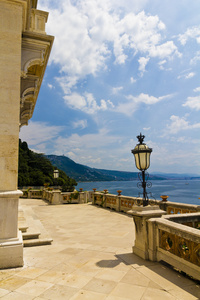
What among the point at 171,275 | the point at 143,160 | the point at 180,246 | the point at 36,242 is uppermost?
the point at 143,160

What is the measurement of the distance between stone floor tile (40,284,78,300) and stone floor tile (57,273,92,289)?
11 centimetres

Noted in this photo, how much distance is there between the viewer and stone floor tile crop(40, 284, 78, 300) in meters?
3.19

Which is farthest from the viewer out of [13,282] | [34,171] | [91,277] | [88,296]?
[34,171]

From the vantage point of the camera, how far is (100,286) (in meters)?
3.51

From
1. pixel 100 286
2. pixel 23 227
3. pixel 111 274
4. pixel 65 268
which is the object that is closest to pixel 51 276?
pixel 65 268

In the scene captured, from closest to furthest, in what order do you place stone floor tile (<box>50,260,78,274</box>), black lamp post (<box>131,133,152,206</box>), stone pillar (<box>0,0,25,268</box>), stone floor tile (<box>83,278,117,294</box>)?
stone floor tile (<box>83,278,117,294</box>)
stone floor tile (<box>50,260,78,274</box>)
stone pillar (<box>0,0,25,268</box>)
black lamp post (<box>131,133,152,206</box>)

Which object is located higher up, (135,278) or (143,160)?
(143,160)

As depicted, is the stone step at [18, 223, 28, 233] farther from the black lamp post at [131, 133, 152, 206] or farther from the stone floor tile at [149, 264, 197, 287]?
the stone floor tile at [149, 264, 197, 287]

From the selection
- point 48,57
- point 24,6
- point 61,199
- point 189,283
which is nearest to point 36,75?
point 48,57

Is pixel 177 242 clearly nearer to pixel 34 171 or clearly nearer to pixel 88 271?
pixel 88 271

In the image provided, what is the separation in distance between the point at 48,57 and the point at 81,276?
702 centimetres

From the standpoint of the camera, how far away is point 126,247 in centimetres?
589

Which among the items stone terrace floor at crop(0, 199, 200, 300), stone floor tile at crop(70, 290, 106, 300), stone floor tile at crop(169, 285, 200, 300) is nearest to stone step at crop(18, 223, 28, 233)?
stone terrace floor at crop(0, 199, 200, 300)

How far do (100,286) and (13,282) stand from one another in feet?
5.35
